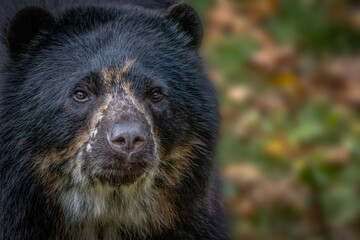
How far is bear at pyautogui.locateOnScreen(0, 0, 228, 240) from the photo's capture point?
521 cm

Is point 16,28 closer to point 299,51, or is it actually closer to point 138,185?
point 138,185

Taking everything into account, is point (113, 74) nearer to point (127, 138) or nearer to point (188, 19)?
point (127, 138)

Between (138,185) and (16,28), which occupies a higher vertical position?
(16,28)

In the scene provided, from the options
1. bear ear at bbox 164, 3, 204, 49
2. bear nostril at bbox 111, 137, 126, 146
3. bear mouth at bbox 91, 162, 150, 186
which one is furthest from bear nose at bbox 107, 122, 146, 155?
bear ear at bbox 164, 3, 204, 49

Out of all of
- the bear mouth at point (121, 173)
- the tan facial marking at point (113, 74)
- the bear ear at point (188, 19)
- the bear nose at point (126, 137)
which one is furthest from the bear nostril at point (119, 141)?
the bear ear at point (188, 19)

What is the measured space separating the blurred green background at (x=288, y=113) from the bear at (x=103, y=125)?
9.21 ft

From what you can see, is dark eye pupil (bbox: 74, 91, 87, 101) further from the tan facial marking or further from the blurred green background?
the blurred green background

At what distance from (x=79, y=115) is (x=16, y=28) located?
0.68 m

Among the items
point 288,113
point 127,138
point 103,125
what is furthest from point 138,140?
point 288,113

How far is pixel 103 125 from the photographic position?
5.10 m

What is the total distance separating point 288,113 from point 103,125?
4.18m

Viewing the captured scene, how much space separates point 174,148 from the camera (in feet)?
18.0

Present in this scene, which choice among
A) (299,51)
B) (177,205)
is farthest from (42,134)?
(299,51)

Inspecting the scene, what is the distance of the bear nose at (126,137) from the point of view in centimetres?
498
